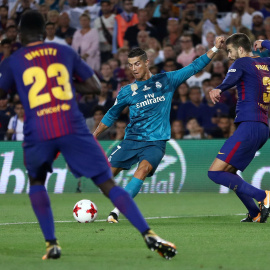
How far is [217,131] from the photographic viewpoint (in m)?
16.1

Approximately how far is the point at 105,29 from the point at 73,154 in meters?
13.7

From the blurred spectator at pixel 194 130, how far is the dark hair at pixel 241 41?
6.59 m

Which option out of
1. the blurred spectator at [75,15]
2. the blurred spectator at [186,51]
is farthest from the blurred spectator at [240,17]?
the blurred spectator at [75,15]

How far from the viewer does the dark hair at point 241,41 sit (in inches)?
373

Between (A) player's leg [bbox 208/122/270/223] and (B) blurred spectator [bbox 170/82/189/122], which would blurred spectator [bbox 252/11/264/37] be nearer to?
(B) blurred spectator [bbox 170/82/189/122]

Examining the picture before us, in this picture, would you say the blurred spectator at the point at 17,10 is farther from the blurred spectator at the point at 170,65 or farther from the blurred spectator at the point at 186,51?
the blurred spectator at the point at 170,65

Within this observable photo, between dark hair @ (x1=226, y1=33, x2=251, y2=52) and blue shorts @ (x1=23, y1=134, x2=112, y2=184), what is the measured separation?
391cm

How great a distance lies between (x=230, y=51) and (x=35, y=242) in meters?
3.76

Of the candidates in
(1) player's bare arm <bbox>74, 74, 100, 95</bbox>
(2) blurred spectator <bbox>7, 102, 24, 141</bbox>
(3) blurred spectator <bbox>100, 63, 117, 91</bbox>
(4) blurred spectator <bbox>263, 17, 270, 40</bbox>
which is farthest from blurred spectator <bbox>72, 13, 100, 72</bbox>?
(1) player's bare arm <bbox>74, 74, 100, 95</bbox>

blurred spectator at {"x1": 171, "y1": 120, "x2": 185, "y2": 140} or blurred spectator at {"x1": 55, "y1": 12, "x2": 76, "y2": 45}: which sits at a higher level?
blurred spectator at {"x1": 55, "y1": 12, "x2": 76, "y2": 45}

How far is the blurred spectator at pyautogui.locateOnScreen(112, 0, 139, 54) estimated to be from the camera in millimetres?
19422

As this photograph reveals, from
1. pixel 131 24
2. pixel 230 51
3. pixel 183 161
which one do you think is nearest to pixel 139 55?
pixel 230 51

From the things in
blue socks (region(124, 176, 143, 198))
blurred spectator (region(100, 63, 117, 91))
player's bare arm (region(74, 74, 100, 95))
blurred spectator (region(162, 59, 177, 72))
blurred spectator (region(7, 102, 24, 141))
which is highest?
player's bare arm (region(74, 74, 100, 95))

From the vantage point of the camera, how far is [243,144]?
9.35 metres
